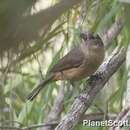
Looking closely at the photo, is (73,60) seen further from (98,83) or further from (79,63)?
(98,83)

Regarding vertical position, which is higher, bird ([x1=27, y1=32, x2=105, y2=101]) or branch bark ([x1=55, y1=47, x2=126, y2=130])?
bird ([x1=27, y1=32, x2=105, y2=101])

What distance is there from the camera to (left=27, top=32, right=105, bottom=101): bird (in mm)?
3137

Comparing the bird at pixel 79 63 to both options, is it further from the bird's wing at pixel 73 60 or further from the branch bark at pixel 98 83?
the branch bark at pixel 98 83

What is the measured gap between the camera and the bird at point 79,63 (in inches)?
123

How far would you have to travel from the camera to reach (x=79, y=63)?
3.44 meters

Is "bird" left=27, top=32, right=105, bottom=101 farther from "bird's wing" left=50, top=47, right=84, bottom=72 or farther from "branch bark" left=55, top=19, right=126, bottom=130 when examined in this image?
"branch bark" left=55, top=19, right=126, bottom=130

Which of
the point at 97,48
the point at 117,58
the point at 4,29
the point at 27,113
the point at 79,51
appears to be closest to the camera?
the point at 4,29

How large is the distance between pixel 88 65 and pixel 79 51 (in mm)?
304

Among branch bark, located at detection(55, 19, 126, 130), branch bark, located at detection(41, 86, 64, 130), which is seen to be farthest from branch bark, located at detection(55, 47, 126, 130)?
branch bark, located at detection(41, 86, 64, 130)

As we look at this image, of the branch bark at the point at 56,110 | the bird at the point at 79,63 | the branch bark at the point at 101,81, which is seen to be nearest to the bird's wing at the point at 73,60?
the bird at the point at 79,63

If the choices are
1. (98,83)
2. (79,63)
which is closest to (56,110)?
(98,83)

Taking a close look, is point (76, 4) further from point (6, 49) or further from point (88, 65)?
point (88, 65)

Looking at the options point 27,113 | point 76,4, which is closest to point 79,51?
point 27,113

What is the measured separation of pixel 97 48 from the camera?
3.18 metres
